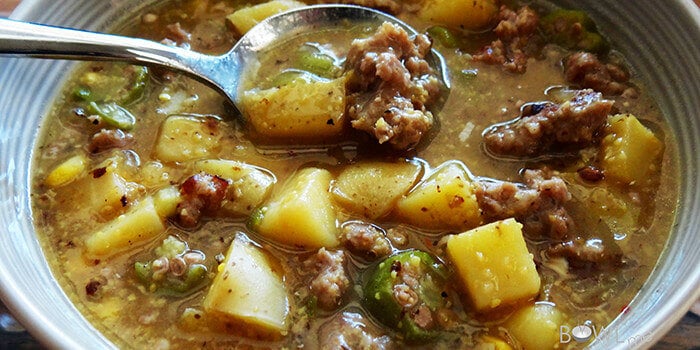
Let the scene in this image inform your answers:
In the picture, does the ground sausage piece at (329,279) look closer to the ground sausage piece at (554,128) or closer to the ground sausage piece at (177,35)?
the ground sausage piece at (554,128)

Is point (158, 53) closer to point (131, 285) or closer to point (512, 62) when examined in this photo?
point (131, 285)

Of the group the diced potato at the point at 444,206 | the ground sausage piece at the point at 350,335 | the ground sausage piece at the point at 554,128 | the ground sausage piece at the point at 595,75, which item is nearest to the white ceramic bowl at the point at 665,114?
the ground sausage piece at the point at 595,75

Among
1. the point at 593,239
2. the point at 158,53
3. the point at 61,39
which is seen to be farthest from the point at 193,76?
the point at 593,239

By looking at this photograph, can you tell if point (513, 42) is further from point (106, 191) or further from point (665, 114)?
point (106, 191)

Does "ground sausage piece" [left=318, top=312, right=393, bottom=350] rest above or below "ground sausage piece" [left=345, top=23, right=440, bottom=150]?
below

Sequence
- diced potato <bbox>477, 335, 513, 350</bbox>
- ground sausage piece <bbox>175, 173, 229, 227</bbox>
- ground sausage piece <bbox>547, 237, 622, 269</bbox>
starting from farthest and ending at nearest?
ground sausage piece <bbox>175, 173, 229, 227</bbox>, ground sausage piece <bbox>547, 237, 622, 269</bbox>, diced potato <bbox>477, 335, 513, 350</bbox>

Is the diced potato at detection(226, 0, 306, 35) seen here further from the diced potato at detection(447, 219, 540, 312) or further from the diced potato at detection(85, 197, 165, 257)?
the diced potato at detection(447, 219, 540, 312)

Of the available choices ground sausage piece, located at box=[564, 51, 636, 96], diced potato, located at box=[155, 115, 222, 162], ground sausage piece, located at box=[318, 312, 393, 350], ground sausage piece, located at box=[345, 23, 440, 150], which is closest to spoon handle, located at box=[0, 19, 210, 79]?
diced potato, located at box=[155, 115, 222, 162]
